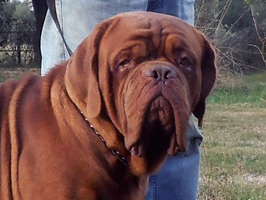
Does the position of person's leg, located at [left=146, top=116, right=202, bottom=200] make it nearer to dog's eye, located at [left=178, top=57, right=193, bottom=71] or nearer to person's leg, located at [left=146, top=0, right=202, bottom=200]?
person's leg, located at [left=146, top=0, right=202, bottom=200]

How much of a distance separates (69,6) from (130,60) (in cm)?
73

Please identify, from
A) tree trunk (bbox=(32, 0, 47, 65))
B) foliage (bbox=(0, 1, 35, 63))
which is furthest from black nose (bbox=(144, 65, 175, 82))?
foliage (bbox=(0, 1, 35, 63))

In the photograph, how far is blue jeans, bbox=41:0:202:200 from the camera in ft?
10.5

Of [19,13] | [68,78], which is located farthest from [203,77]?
[19,13]

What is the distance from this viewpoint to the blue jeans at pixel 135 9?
3.19m

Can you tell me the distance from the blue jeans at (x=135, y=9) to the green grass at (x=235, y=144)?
1.27m

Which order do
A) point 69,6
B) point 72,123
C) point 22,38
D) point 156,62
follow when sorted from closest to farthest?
point 156,62, point 72,123, point 69,6, point 22,38

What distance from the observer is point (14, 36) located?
21.4 meters

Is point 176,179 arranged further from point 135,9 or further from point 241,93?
point 241,93

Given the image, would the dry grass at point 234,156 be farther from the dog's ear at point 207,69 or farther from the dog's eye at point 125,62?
the dog's eye at point 125,62

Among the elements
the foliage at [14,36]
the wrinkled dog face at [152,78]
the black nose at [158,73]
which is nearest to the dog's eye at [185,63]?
the wrinkled dog face at [152,78]

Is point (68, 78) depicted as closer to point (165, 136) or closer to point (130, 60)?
point (130, 60)

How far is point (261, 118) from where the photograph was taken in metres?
10.6

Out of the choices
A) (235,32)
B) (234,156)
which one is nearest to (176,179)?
(234,156)
